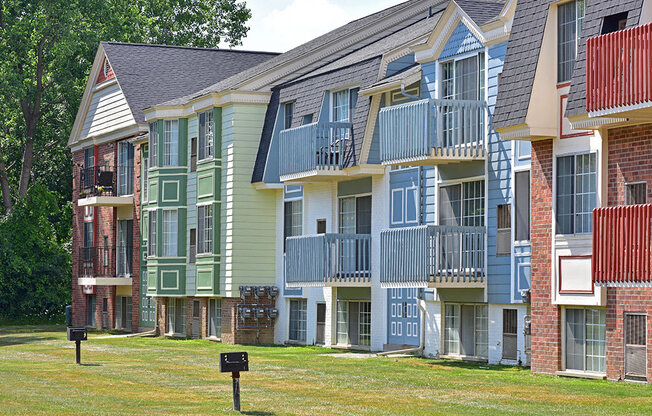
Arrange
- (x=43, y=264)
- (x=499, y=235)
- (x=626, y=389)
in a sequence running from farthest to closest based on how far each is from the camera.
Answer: (x=43, y=264), (x=499, y=235), (x=626, y=389)

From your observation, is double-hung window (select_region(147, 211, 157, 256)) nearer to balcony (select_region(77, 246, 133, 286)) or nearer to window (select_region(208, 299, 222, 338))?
window (select_region(208, 299, 222, 338))

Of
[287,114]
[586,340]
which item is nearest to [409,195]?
[287,114]

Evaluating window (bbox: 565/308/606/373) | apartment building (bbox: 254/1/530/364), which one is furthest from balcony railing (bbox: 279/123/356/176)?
window (bbox: 565/308/606/373)

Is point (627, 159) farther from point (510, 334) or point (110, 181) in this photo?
point (110, 181)

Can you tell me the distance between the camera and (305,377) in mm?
26578

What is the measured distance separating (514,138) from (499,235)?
3644mm

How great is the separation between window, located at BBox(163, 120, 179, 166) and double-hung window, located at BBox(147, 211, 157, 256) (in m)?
2.23

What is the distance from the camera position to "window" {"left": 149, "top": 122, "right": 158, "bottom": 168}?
4563 centimetres

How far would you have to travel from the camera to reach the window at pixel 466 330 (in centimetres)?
3023

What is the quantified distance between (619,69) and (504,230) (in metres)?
7.16

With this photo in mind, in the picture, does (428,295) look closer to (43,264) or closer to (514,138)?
(514,138)

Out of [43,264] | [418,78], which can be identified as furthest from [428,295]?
[43,264]

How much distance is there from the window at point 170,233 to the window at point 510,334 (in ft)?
60.9

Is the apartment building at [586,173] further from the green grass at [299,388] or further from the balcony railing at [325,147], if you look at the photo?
the balcony railing at [325,147]
